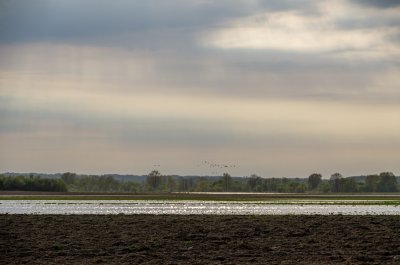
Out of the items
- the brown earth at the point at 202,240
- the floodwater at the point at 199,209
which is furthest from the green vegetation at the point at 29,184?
the brown earth at the point at 202,240

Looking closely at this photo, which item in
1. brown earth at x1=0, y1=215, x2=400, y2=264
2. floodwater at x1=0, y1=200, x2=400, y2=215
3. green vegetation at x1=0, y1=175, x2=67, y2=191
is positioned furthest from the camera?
green vegetation at x1=0, y1=175, x2=67, y2=191

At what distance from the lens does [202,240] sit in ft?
117

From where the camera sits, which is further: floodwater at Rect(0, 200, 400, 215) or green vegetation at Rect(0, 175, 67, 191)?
green vegetation at Rect(0, 175, 67, 191)

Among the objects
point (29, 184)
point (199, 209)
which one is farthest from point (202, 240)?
point (29, 184)

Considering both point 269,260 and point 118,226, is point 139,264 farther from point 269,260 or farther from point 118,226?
point 118,226

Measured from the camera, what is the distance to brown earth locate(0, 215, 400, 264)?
1245 inches

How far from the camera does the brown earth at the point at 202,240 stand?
3162 centimetres

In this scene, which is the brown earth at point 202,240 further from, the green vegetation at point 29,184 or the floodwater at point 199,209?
the green vegetation at point 29,184

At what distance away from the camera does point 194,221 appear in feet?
138

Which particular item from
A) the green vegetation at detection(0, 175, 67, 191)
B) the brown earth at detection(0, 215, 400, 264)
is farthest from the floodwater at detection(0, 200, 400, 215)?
the green vegetation at detection(0, 175, 67, 191)

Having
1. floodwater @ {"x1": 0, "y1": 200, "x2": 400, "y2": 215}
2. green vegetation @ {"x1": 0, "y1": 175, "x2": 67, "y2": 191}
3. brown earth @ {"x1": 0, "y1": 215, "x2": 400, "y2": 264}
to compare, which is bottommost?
brown earth @ {"x1": 0, "y1": 215, "x2": 400, "y2": 264}

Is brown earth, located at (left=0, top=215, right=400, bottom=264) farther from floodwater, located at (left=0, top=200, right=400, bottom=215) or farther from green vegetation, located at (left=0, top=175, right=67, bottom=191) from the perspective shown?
green vegetation, located at (left=0, top=175, right=67, bottom=191)

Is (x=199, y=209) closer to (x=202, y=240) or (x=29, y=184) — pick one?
(x=202, y=240)

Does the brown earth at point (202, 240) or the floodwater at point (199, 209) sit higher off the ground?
the floodwater at point (199, 209)
